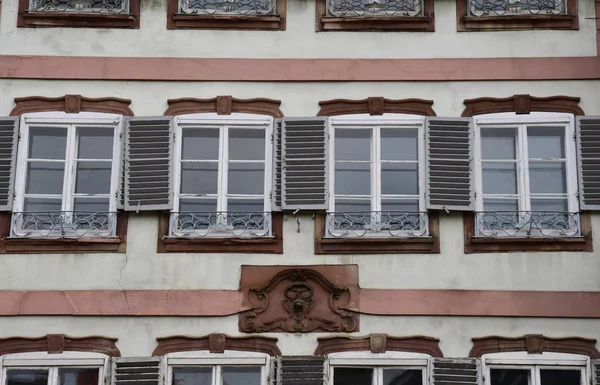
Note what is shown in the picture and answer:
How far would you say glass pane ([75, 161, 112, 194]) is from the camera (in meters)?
14.2

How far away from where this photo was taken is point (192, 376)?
44.4 ft

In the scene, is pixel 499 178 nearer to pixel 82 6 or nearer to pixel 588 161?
pixel 588 161

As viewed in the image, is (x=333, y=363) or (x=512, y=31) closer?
(x=333, y=363)

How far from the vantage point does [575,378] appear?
13422 millimetres

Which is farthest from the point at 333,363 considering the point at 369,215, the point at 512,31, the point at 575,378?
the point at 512,31

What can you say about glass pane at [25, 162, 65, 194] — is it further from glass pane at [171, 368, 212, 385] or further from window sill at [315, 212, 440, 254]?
window sill at [315, 212, 440, 254]

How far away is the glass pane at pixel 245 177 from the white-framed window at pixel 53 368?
96.2 inches

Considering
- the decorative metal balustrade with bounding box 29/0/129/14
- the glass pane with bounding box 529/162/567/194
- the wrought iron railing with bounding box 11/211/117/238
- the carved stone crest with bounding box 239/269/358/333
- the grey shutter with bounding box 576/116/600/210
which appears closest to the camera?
the carved stone crest with bounding box 239/269/358/333

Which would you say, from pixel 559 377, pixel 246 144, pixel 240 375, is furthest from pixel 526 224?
pixel 240 375

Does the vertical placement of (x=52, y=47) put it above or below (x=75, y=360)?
above

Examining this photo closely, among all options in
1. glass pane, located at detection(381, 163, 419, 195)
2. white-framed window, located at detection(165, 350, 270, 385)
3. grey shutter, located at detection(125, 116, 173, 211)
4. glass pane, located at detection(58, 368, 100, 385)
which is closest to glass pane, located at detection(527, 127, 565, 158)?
glass pane, located at detection(381, 163, 419, 195)

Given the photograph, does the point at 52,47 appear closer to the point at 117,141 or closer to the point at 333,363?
the point at 117,141

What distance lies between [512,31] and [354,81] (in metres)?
1.98

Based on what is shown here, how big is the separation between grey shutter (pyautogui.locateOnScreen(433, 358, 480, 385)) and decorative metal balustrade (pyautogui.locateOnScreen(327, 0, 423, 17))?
4184 millimetres
